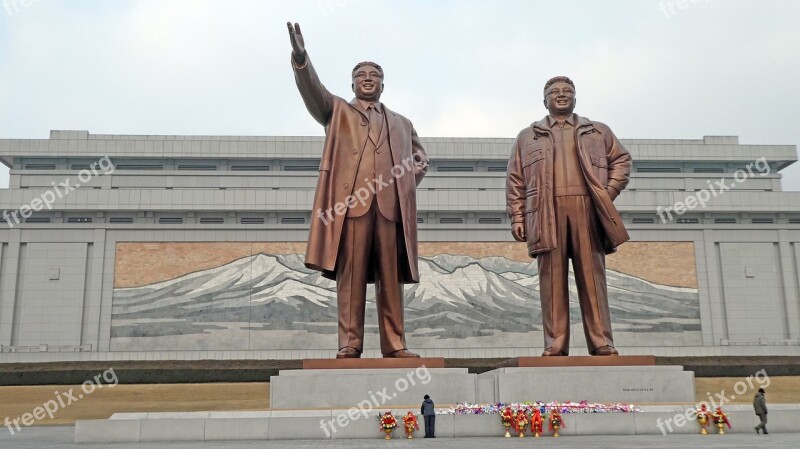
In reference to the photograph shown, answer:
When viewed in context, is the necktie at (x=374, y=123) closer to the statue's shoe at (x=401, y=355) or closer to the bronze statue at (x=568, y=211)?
the bronze statue at (x=568, y=211)

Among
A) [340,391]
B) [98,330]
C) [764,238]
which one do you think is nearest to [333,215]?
[340,391]

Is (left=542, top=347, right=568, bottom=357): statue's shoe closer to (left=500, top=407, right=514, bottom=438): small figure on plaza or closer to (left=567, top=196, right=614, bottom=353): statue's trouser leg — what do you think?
(left=567, top=196, right=614, bottom=353): statue's trouser leg

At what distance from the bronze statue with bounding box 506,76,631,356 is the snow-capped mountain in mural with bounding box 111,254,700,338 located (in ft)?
56.7

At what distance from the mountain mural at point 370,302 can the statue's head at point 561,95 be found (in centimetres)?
1749

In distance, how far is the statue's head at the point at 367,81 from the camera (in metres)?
8.24

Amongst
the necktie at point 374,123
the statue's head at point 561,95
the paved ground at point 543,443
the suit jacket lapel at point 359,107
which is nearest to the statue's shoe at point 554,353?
the paved ground at point 543,443

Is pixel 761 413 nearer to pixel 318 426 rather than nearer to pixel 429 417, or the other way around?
pixel 429 417

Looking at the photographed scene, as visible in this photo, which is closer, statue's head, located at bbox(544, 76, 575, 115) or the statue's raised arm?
the statue's raised arm

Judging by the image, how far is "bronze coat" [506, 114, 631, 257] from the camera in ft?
27.0

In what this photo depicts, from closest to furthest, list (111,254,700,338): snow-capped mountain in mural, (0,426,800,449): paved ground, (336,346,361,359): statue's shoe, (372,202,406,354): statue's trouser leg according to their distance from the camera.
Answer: (0,426,800,449): paved ground
(336,346,361,359): statue's shoe
(372,202,406,354): statue's trouser leg
(111,254,700,338): snow-capped mountain in mural

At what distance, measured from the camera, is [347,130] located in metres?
8.06

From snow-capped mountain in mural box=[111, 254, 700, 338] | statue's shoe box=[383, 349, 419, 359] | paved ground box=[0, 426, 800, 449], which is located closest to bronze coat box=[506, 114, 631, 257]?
statue's shoe box=[383, 349, 419, 359]

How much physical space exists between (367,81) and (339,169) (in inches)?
43.0

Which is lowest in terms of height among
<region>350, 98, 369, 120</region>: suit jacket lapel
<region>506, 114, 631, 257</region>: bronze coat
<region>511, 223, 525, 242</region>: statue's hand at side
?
<region>511, 223, 525, 242</region>: statue's hand at side
